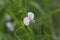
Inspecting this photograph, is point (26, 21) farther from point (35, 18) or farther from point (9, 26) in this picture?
point (9, 26)

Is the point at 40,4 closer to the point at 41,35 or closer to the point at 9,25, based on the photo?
the point at 9,25

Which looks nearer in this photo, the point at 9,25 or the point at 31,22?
the point at 31,22

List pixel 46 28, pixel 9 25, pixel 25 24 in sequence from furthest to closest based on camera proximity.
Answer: pixel 9 25 → pixel 46 28 → pixel 25 24

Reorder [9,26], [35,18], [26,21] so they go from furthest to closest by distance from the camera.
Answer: [9,26] < [35,18] < [26,21]

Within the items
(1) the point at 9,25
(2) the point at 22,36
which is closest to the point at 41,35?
(2) the point at 22,36

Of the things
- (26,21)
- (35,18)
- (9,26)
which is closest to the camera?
(26,21)

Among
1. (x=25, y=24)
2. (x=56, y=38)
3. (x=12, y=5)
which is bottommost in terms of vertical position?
(x=56, y=38)

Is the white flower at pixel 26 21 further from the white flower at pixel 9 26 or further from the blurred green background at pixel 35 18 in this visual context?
the white flower at pixel 9 26

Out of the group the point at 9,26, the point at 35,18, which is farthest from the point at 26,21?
the point at 9,26

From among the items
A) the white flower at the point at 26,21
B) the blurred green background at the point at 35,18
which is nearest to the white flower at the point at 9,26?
the blurred green background at the point at 35,18
